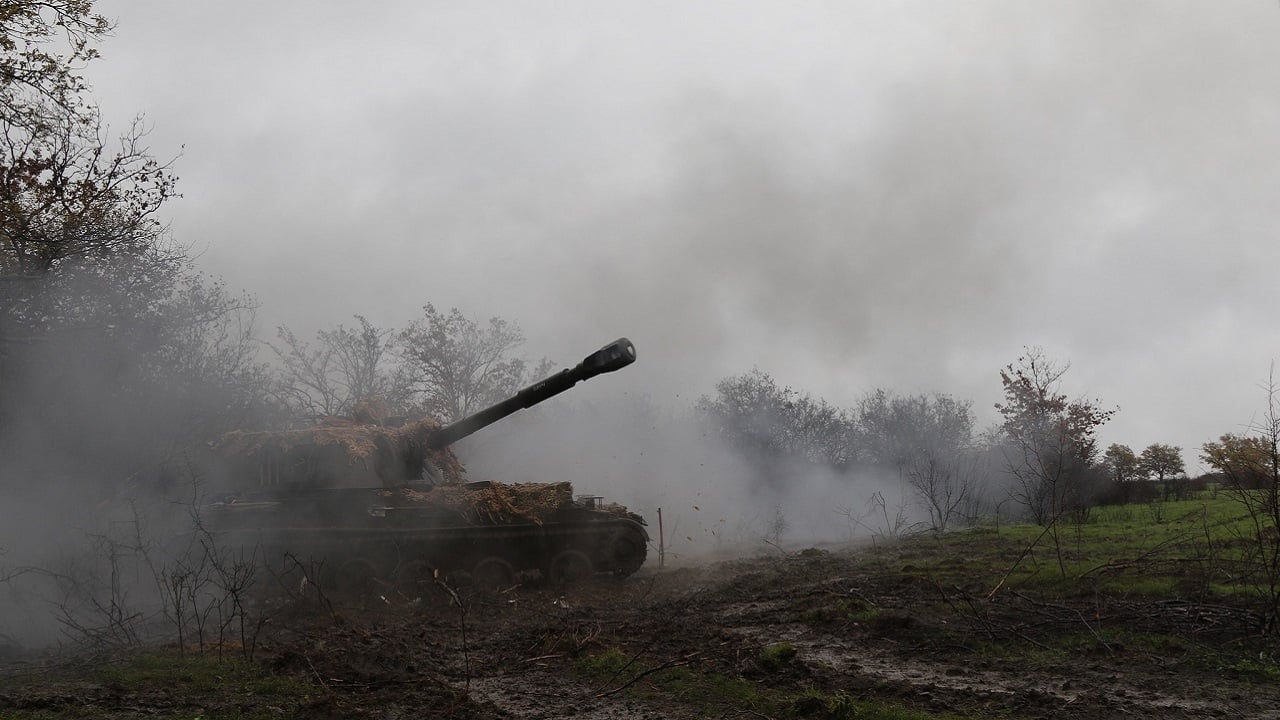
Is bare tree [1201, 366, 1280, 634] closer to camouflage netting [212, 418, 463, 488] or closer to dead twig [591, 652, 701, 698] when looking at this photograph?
dead twig [591, 652, 701, 698]

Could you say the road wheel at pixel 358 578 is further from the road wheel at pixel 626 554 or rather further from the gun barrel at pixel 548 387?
the road wheel at pixel 626 554

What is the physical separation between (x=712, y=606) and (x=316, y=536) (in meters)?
5.80

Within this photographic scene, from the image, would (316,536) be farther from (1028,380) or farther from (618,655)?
(1028,380)

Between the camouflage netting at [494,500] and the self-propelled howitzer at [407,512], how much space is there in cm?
2

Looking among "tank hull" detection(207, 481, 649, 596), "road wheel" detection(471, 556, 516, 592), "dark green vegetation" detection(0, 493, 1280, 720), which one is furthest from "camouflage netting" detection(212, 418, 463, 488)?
"dark green vegetation" detection(0, 493, 1280, 720)

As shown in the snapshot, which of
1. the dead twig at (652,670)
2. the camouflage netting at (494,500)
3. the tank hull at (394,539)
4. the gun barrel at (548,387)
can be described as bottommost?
the dead twig at (652,670)

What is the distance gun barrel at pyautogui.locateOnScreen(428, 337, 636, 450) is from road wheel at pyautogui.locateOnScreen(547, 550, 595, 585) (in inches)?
99.9

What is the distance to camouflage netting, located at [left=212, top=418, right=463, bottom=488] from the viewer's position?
42.9ft

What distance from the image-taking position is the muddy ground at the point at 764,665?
6176 millimetres

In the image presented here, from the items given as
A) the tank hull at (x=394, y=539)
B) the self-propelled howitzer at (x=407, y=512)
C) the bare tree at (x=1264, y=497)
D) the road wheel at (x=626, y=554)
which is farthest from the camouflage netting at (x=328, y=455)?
the bare tree at (x=1264, y=497)

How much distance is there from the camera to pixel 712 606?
10.9m

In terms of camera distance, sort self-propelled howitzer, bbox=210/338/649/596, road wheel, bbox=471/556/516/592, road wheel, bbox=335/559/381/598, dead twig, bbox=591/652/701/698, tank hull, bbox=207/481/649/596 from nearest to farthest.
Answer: dead twig, bbox=591/652/701/698 < tank hull, bbox=207/481/649/596 < self-propelled howitzer, bbox=210/338/649/596 < road wheel, bbox=335/559/381/598 < road wheel, bbox=471/556/516/592

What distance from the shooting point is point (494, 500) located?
43.1ft

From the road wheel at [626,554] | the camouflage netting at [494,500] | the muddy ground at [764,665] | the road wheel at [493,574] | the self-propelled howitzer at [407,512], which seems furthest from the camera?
the road wheel at [626,554]
